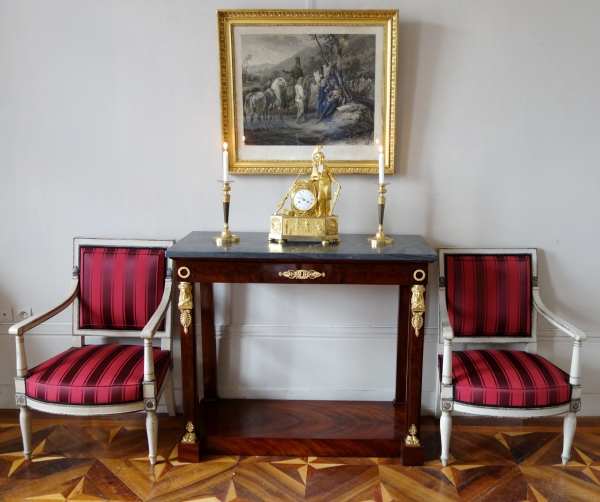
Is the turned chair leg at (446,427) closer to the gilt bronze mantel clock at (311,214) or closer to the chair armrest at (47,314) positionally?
the gilt bronze mantel clock at (311,214)

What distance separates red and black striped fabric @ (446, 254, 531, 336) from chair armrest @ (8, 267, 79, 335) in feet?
6.17

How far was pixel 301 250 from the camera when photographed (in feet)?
7.09

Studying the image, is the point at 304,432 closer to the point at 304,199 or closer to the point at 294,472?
the point at 294,472

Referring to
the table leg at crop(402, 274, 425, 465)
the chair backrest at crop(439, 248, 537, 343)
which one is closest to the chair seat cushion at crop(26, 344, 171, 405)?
the table leg at crop(402, 274, 425, 465)

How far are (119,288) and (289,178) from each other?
1.02 m

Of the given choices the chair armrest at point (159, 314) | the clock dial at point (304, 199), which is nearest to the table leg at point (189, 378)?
the chair armrest at point (159, 314)

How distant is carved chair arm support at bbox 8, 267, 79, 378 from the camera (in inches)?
86.0

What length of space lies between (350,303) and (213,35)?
5.00ft

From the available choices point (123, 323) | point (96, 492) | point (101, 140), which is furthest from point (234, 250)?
point (96, 492)

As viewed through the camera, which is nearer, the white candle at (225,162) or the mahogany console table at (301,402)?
the mahogany console table at (301,402)

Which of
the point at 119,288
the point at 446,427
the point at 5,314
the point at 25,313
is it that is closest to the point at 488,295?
the point at 446,427

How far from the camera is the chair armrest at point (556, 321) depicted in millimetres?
2184

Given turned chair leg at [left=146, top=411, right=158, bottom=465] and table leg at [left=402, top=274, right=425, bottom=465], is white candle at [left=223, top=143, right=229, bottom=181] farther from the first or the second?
turned chair leg at [left=146, top=411, right=158, bottom=465]

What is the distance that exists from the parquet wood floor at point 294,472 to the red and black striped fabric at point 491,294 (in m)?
0.57
